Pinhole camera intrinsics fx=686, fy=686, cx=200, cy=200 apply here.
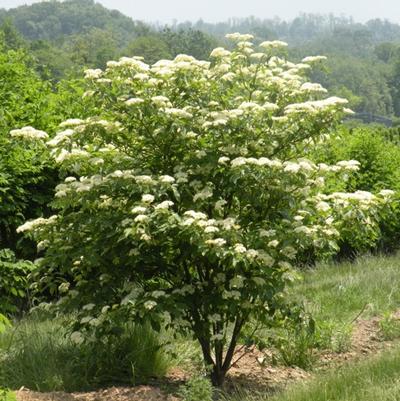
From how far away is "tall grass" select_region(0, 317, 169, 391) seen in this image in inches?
234

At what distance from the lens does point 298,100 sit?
598cm

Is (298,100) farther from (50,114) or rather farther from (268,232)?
(50,114)

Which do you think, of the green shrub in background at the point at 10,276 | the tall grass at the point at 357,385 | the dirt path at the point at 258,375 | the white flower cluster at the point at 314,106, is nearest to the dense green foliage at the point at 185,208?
the white flower cluster at the point at 314,106

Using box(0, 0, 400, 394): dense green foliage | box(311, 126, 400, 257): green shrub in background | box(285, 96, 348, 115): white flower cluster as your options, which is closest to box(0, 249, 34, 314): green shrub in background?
box(0, 0, 400, 394): dense green foliage

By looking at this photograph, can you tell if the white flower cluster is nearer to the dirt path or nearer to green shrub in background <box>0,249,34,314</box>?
the dirt path

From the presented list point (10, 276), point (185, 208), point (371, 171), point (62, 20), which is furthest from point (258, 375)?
point (62, 20)

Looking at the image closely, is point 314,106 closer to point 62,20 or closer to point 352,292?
point 352,292

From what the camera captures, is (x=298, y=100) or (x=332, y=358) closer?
(x=298, y=100)

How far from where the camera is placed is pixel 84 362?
6.11 metres

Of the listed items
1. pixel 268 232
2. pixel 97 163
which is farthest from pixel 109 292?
pixel 268 232

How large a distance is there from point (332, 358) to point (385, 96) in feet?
395

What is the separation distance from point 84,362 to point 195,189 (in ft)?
6.19

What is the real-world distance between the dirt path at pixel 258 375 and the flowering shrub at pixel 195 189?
571 mm

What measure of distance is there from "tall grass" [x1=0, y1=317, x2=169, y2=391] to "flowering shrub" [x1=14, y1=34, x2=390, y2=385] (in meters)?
0.58
